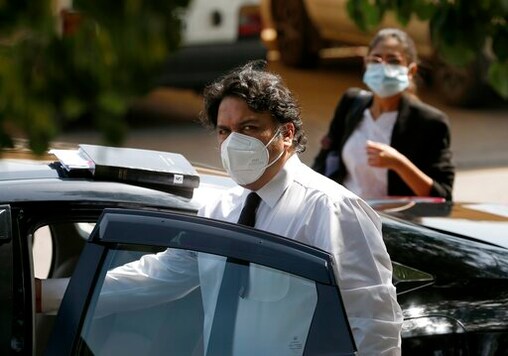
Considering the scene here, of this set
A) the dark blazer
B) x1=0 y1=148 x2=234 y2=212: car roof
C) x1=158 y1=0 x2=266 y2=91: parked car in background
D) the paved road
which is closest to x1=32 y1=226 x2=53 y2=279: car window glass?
x1=0 y1=148 x2=234 y2=212: car roof

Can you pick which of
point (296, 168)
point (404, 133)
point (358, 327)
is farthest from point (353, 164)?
point (358, 327)

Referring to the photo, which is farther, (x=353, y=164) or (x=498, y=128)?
(x=498, y=128)

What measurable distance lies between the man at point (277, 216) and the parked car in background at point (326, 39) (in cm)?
816

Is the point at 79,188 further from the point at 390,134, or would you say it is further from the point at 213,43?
the point at 213,43

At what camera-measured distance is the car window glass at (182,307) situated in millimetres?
3643

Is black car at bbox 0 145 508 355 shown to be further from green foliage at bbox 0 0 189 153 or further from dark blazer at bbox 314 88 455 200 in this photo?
green foliage at bbox 0 0 189 153

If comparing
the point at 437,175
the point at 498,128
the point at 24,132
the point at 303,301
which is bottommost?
the point at 498,128

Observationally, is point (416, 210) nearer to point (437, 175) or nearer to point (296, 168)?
point (437, 175)

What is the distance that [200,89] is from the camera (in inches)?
469

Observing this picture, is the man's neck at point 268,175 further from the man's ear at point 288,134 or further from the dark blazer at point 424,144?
the dark blazer at point 424,144

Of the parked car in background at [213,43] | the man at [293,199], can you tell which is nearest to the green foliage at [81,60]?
the man at [293,199]

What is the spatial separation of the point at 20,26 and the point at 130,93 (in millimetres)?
240

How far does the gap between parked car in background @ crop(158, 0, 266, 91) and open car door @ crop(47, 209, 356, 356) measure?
7611mm

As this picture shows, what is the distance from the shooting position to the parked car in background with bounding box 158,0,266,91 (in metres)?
11.5
